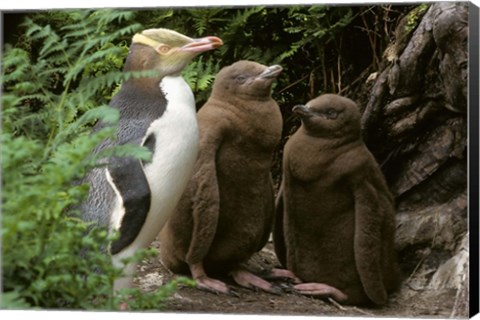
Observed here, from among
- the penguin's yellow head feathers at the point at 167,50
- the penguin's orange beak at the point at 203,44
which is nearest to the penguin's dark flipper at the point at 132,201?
the penguin's yellow head feathers at the point at 167,50

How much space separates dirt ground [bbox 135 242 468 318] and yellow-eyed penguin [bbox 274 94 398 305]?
46 millimetres

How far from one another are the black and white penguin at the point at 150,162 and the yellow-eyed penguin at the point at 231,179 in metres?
0.07

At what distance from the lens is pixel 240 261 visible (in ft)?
14.0

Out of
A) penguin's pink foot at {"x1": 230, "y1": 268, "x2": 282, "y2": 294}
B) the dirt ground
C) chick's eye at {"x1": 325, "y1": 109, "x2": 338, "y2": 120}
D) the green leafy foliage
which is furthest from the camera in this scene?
penguin's pink foot at {"x1": 230, "y1": 268, "x2": 282, "y2": 294}

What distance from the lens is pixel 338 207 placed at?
4137 millimetres

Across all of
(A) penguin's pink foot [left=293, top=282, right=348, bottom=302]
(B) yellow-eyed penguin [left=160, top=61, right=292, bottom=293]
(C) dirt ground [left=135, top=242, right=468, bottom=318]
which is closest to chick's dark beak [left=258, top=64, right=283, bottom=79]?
(B) yellow-eyed penguin [left=160, top=61, right=292, bottom=293]

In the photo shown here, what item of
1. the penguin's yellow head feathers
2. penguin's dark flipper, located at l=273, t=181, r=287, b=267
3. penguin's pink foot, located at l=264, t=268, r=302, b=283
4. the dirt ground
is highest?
the penguin's yellow head feathers

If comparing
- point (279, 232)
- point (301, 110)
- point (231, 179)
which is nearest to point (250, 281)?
point (279, 232)

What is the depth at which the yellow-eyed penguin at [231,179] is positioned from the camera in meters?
4.14

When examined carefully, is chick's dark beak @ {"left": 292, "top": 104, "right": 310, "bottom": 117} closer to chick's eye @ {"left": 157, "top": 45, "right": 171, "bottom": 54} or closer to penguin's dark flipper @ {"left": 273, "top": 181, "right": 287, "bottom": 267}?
penguin's dark flipper @ {"left": 273, "top": 181, "right": 287, "bottom": 267}

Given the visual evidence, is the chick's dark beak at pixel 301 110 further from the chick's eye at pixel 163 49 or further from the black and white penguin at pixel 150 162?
the chick's eye at pixel 163 49

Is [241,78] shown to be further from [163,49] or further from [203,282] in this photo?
[203,282]

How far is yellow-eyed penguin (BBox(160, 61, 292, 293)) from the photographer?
163 inches

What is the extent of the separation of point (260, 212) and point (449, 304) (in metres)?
0.83
